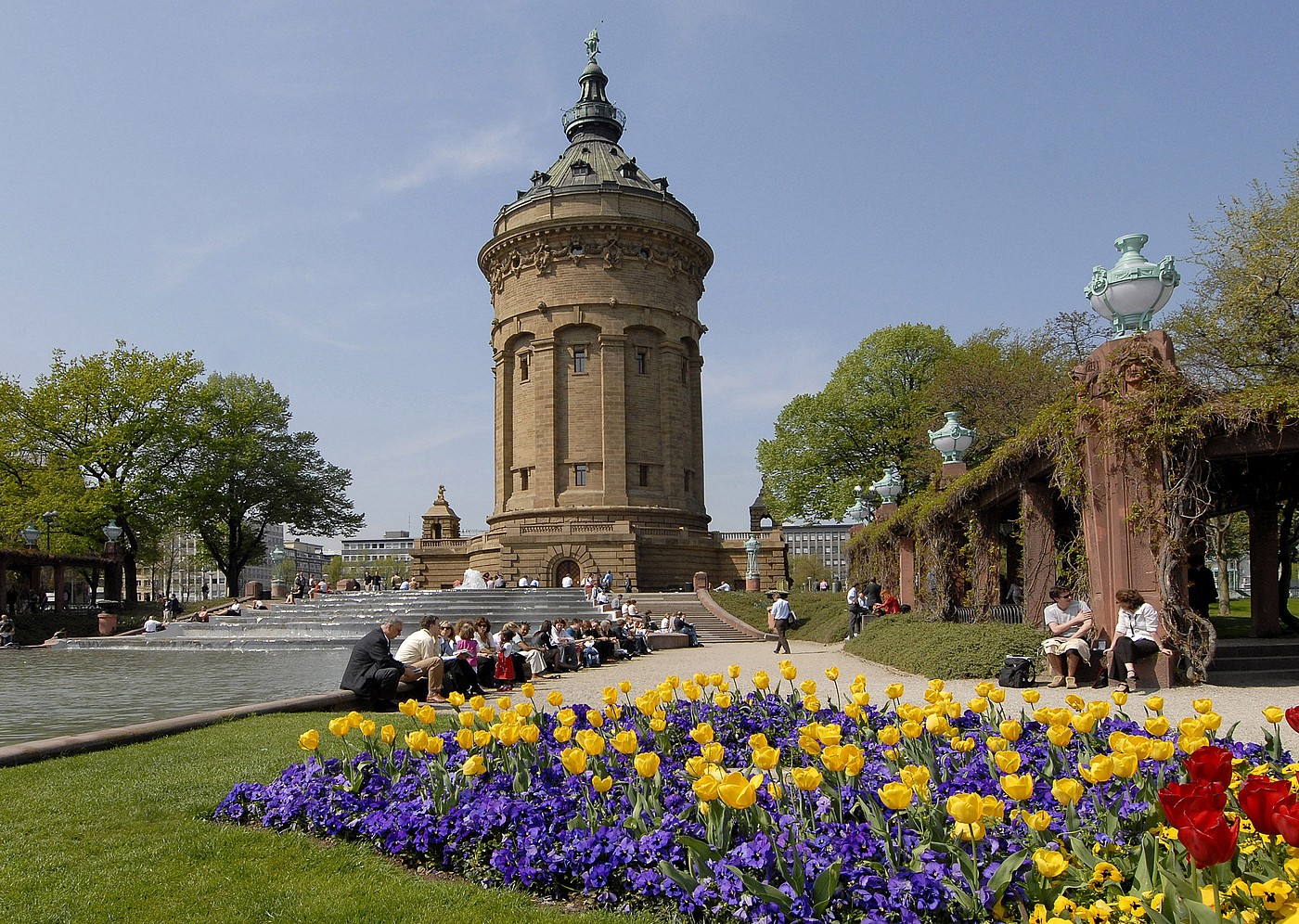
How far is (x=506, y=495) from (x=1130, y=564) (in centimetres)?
4467

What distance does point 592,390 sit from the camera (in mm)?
54500

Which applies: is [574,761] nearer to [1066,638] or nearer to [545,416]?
[1066,638]

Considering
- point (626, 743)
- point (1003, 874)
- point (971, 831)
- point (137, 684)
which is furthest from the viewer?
point (137, 684)

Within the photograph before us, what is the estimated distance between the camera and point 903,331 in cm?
5219

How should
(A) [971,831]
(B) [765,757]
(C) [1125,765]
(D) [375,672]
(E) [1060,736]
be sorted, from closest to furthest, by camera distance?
(A) [971,831], (C) [1125,765], (B) [765,757], (E) [1060,736], (D) [375,672]

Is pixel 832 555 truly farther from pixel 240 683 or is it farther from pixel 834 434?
pixel 240 683

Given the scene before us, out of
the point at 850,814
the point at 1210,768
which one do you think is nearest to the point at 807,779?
the point at 850,814

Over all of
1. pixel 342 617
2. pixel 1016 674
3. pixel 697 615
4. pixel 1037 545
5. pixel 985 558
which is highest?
pixel 1037 545

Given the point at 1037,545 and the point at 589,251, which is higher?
the point at 589,251

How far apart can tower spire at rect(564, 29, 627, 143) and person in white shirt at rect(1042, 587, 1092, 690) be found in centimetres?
5426

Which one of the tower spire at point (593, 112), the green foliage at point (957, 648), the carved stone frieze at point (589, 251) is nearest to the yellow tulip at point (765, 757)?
the green foliage at point (957, 648)

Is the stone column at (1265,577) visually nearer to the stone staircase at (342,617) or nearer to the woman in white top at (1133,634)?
the woman in white top at (1133,634)

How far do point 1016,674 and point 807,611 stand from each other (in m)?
25.7

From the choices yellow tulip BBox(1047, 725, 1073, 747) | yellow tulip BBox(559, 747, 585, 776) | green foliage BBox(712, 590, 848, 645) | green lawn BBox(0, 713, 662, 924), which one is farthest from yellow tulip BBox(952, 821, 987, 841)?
green foliage BBox(712, 590, 848, 645)
